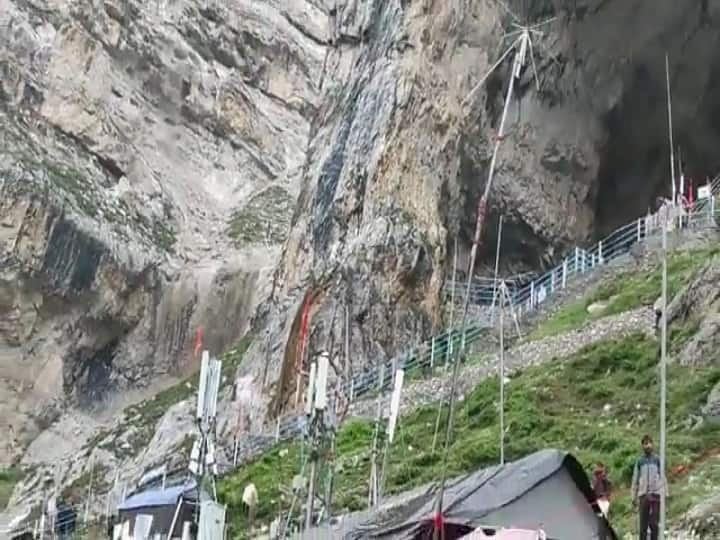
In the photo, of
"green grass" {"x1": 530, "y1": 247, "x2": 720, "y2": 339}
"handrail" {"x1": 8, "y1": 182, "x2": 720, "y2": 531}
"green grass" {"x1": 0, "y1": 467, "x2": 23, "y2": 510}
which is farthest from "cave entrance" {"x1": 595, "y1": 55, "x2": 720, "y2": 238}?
"green grass" {"x1": 0, "y1": 467, "x2": 23, "y2": 510}

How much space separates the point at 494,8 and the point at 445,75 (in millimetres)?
2468

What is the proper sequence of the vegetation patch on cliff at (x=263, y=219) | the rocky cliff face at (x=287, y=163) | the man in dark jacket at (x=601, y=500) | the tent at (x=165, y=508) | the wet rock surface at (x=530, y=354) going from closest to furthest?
the man in dark jacket at (x=601, y=500)
the tent at (x=165, y=508)
the wet rock surface at (x=530, y=354)
the rocky cliff face at (x=287, y=163)
the vegetation patch on cliff at (x=263, y=219)

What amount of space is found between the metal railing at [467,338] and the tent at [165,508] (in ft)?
34.9

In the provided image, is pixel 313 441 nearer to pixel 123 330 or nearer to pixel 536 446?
pixel 536 446

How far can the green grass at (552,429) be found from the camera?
68.6 feet

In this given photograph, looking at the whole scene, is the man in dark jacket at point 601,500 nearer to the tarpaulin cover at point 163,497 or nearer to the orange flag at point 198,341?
the tarpaulin cover at point 163,497

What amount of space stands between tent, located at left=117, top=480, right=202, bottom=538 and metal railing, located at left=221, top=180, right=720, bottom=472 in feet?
34.9

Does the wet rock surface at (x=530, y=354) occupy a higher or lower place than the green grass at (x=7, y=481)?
lower

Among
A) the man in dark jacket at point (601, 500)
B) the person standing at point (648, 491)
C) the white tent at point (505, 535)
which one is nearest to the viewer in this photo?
the white tent at point (505, 535)

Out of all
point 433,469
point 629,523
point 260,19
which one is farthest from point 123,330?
point 629,523

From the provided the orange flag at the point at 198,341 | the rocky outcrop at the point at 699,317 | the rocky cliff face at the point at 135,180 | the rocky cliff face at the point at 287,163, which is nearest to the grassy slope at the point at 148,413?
the orange flag at the point at 198,341

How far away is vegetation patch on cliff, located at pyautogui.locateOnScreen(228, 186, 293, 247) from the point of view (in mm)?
71000

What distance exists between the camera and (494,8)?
43875mm

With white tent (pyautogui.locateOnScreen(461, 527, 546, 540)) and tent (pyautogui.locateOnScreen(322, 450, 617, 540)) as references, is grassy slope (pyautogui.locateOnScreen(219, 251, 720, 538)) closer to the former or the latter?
tent (pyautogui.locateOnScreen(322, 450, 617, 540))
